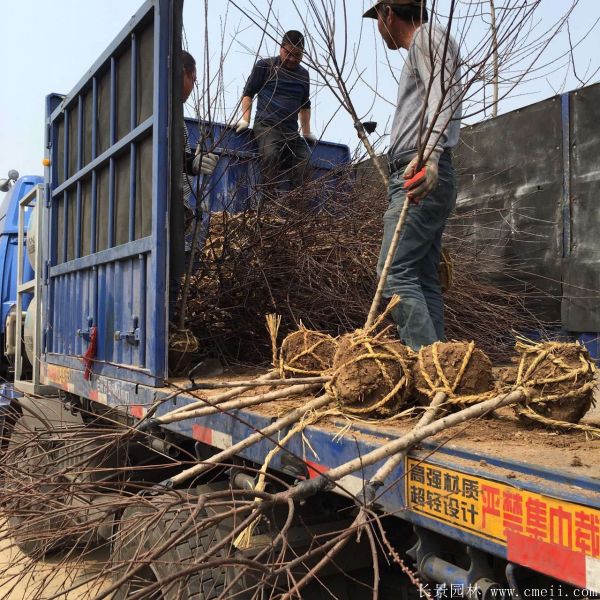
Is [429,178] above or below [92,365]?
above

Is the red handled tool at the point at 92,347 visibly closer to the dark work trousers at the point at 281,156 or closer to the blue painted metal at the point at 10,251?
the dark work trousers at the point at 281,156

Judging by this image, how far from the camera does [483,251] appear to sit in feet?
13.5

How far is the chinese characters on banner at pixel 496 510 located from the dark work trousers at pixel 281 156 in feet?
9.37

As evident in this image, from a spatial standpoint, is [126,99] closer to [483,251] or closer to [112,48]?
[112,48]

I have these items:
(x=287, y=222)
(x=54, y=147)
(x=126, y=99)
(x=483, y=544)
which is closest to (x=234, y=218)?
(x=287, y=222)

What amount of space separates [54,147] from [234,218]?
143 cm

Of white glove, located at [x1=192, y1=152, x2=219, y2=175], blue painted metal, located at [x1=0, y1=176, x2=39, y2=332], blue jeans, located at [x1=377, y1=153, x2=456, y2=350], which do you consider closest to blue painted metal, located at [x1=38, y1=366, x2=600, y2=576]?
blue jeans, located at [x1=377, y1=153, x2=456, y2=350]

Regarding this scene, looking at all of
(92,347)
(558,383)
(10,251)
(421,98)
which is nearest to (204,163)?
(92,347)

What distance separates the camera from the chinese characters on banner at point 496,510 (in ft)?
3.55

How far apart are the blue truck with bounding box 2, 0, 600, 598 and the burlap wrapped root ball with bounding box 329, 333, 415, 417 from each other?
0.34 feet

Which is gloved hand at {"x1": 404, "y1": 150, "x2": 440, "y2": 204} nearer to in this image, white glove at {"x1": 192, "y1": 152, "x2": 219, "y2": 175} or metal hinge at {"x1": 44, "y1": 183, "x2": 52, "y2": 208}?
white glove at {"x1": 192, "y1": 152, "x2": 219, "y2": 175}

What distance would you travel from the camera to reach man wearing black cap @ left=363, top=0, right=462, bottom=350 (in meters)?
2.35

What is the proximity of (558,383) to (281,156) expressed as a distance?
3.05 m

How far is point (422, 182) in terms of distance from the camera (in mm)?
2318
